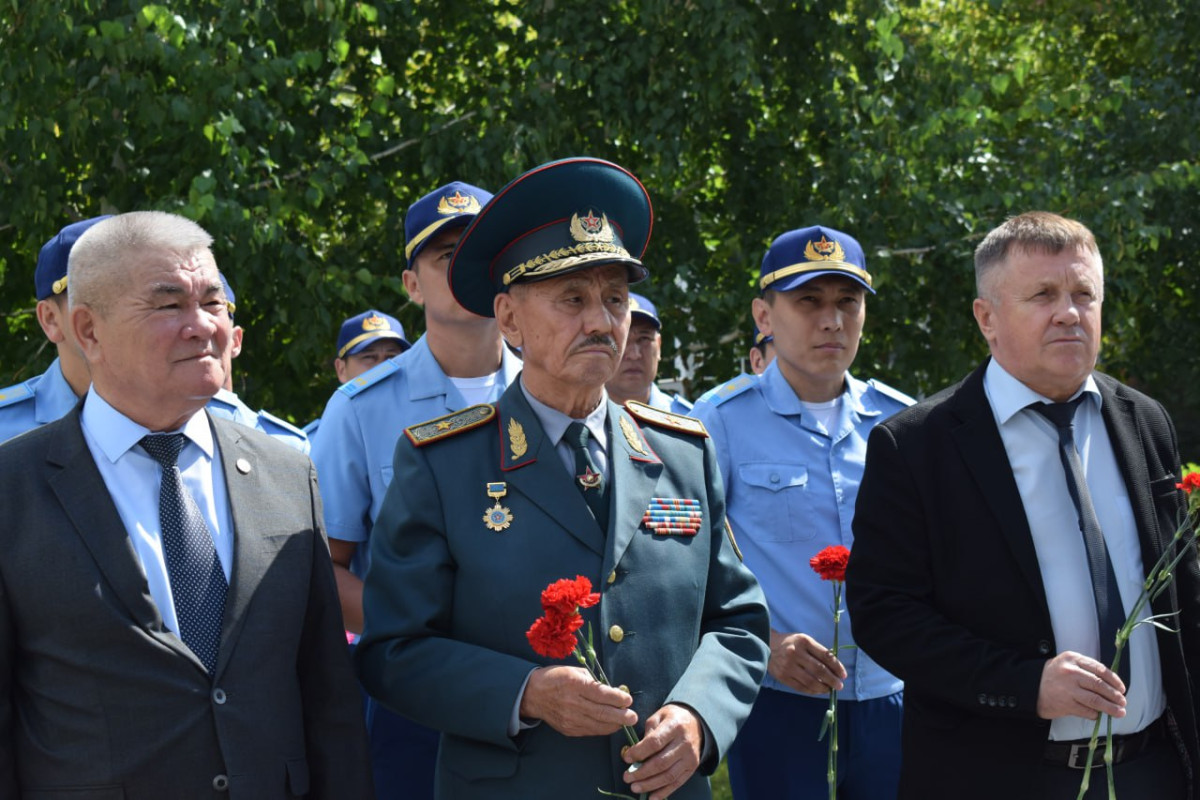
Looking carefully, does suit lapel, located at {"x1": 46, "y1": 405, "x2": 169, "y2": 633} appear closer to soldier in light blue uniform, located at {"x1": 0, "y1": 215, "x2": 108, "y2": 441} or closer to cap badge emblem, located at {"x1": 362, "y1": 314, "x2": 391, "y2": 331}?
soldier in light blue uniform, located at {"x1": 0, "y1": 215, "x2": 108, "y2": 441}

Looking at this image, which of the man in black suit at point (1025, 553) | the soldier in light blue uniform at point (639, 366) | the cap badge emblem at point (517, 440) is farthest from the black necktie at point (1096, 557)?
the soldier in light blue uniform at point (639, 366)


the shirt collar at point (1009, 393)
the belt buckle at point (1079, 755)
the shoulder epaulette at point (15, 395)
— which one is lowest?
the belt buckle at point (1079, 755)

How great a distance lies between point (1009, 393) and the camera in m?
3.53

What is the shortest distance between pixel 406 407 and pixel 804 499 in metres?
1.31

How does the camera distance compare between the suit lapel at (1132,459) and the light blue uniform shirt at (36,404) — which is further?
the light blue uniform shirt at (36,404)

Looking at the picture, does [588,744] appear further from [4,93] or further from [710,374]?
[710,374]

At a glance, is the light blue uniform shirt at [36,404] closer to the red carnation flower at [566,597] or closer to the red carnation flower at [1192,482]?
the red carnation flower at [566,597]

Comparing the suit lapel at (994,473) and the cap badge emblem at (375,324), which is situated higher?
the cap badge emblem at (375,324)

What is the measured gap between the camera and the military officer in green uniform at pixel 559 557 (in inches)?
112

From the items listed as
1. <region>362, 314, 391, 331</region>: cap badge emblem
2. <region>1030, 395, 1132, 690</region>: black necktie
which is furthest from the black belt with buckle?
<region>362, 314, 391, 331</region>: cap badge emblem

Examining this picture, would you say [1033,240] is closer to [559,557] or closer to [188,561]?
[559,557]

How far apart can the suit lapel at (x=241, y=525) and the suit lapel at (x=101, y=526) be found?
129mm

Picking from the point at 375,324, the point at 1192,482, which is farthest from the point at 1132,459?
the point at 375,324

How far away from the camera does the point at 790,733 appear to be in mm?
4266
